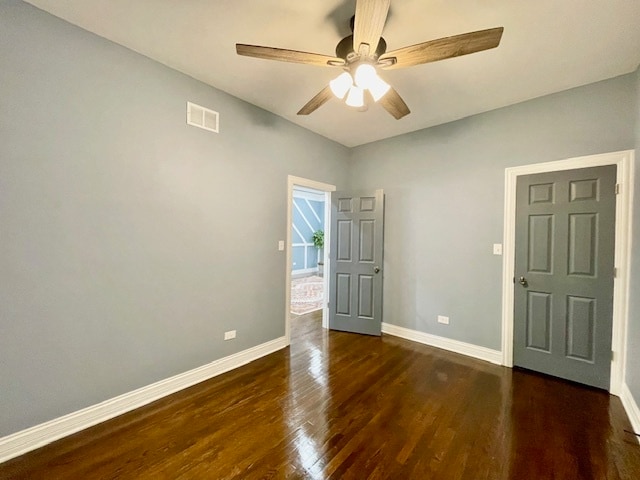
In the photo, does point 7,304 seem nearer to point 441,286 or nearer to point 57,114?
→ point 57,114

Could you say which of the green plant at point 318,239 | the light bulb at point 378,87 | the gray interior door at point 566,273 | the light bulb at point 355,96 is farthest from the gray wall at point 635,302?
the green plant at point 318,239

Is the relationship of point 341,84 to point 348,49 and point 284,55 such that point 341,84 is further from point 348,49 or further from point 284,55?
point 284,55

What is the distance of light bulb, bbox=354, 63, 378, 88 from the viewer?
1612mm

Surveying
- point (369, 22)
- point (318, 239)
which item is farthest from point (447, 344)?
point (318, 239)

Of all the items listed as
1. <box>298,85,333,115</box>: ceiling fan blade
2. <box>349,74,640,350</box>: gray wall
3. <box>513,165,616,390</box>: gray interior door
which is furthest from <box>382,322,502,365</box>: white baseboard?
<box>298,85,333,115</box>: ceiling fan blade

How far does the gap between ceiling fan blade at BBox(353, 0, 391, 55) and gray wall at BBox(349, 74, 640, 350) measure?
7.09 feet

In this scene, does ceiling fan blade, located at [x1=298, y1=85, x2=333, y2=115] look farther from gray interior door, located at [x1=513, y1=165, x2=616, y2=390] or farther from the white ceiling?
gray interior door, located at [x1=513, y1=165, x2=616, y2=390]

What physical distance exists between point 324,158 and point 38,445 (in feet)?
12.5

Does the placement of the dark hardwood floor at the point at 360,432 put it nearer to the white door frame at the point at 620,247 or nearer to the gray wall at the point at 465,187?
the white door frame at the point at 620,247

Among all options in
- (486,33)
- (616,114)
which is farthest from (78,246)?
(616,114)

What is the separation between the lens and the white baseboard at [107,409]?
1.65 metres

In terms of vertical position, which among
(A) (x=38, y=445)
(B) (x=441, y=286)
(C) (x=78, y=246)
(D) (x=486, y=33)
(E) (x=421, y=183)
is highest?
(D) (x=486, y=33)

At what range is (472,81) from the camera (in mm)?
2410

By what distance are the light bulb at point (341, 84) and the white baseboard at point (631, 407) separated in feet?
10.3
